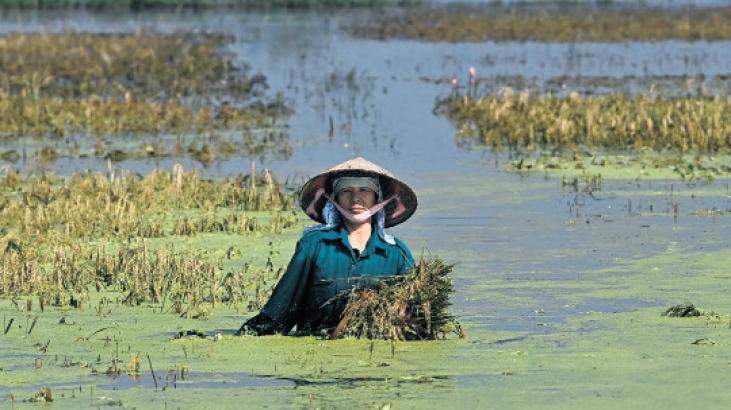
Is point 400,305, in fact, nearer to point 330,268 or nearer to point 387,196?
point 330,268

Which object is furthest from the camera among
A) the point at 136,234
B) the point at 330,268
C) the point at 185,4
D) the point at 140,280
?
the point at 185,4

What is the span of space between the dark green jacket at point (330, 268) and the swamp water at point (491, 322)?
20 cm

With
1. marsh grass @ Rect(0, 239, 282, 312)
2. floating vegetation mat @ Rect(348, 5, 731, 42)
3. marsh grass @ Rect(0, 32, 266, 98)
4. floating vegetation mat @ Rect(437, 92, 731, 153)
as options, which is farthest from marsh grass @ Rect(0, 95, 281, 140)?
floating vegetation mat @ Rect(348, 5, 731, 42)

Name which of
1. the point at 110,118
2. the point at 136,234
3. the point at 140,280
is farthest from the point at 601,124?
the point at 140,280

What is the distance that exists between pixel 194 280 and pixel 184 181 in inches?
209

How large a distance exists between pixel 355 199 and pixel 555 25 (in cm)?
3946

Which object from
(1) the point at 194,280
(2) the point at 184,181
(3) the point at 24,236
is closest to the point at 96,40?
(2) the point at 184,181

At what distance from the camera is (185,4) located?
6216 centimetres

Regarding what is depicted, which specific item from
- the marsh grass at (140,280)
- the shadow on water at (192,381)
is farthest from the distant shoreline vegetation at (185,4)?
the shadow on water at (192,381)

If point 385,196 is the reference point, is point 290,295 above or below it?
below

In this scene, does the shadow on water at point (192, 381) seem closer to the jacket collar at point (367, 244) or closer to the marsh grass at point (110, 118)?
the jacket collar at point (367, 244)

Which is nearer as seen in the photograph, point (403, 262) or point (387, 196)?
point (403, 262)

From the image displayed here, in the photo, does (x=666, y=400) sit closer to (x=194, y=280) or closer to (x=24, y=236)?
(x=194, y=280)

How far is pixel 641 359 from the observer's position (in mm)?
8008
